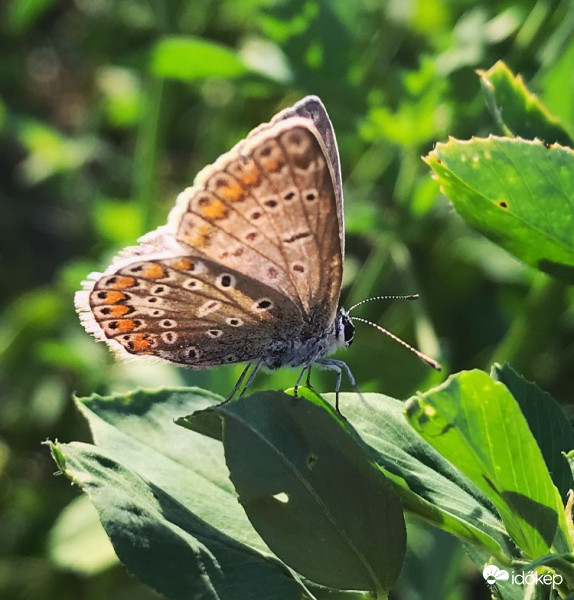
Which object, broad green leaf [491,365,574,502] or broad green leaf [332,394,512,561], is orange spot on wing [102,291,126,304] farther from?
broad green leaf [491,365,574,502]

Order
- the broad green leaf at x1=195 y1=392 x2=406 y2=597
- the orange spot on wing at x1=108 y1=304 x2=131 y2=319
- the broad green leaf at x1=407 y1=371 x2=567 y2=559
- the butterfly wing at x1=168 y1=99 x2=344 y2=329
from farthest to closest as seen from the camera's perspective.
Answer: the orange spot on wing at x1=108 y1=304 x2=131 y2=319, the butterfly wing at x1=168 y1=99 x2=344 y2=329, the broad green leaf at x1=195 y1=392 x2=406 y2=597, the broad green leaf at x1=407 y1=371 x2=567 y2=559

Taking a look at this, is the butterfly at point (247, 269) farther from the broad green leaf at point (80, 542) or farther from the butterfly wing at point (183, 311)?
the broad green leaf at point (80, 542)

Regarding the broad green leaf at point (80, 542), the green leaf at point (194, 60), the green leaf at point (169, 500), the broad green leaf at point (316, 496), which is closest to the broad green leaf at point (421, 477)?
the broad green leaf at point (316, 496)

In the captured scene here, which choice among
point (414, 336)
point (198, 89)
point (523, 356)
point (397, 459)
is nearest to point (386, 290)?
point (414, 336)

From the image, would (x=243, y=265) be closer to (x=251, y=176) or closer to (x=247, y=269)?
(x=247, y=269)

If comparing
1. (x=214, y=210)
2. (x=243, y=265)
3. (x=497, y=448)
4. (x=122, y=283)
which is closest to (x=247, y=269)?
(x=243, y=265)

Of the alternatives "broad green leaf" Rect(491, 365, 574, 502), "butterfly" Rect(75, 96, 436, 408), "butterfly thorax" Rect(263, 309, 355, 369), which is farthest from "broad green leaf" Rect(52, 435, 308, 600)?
"butterfly thorax" Rect(263, 309, 355, 369)
